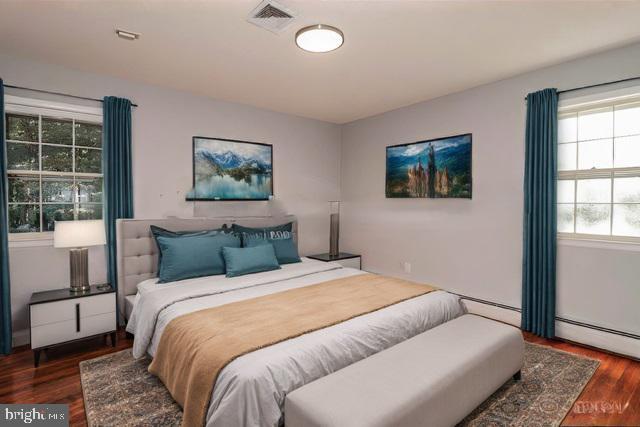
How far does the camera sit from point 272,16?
2293mm

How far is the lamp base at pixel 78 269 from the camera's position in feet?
9.76

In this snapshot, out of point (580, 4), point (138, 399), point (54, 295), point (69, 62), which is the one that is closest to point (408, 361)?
point (138, 399)

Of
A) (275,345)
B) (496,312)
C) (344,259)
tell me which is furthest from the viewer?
(344,259)

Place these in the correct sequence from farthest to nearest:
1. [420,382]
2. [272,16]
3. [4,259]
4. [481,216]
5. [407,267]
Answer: [407,267] → [481,216] → [4,259] → [272,16] → [420,382]

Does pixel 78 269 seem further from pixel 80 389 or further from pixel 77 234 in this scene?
pixel 80 389

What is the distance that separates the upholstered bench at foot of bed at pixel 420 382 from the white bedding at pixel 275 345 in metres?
0.09

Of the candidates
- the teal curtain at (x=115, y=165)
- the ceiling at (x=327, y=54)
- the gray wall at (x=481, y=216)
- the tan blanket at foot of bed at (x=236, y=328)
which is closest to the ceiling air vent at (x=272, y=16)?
the ceiling at (x=327, y=54)

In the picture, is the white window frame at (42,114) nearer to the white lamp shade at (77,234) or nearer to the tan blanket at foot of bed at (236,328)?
the white lamp shade at (77,234)

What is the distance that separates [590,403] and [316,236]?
12.0 feet

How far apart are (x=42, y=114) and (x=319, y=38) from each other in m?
2.68

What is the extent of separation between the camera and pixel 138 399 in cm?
219

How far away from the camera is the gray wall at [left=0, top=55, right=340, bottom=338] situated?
304 cm

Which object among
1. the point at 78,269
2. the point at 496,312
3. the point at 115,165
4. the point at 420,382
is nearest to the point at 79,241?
the point at 78,269

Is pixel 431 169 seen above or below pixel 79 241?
above
